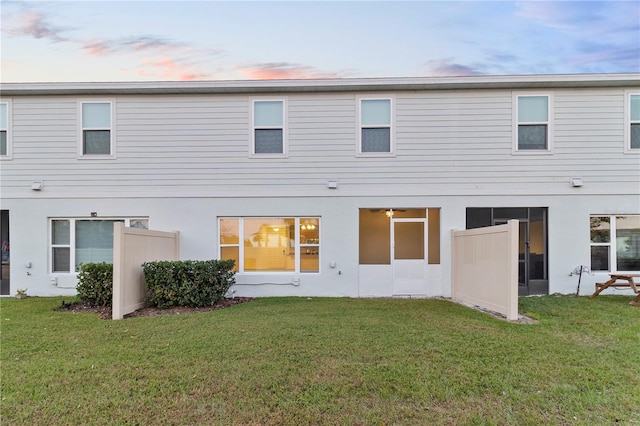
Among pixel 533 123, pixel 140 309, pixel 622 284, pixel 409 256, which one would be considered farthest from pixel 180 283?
pixel 622 284

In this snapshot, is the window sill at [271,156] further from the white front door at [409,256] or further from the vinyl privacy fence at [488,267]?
the vinyl privacy fence at [488,267]

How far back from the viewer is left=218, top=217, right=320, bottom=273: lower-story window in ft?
30.4

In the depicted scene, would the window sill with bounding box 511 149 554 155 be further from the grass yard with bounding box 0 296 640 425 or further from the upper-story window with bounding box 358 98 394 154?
the grass yard with bounding box 0 296 640 425

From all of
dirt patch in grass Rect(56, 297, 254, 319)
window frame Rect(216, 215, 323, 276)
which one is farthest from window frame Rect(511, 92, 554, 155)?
dirt patch in grass Rect(56, 297, 254, 319)

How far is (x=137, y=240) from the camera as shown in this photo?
24.8ft

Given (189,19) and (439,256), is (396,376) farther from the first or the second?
(189,19)

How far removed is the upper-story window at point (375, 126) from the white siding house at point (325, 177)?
0.04 m

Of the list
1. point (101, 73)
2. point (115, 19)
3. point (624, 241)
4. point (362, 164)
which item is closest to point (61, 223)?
point (101, 73)

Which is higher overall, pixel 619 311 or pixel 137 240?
pixel 137 240

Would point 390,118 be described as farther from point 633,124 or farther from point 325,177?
point 633,124

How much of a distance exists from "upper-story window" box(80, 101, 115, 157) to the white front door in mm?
7603

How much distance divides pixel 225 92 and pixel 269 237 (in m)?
3.81

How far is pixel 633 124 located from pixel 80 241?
14.2 m

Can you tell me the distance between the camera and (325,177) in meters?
9.27
